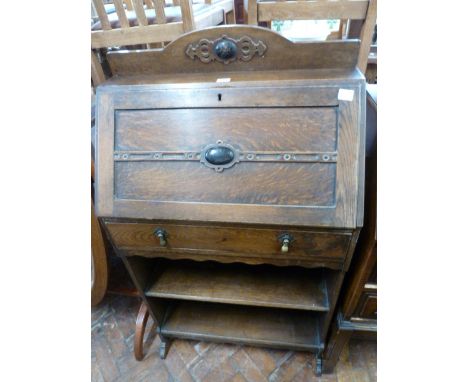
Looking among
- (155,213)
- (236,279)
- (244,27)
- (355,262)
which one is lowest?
(236,279)

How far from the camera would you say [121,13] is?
1.00m

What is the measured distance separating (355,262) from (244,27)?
0.82 metres

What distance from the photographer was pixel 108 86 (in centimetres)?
78

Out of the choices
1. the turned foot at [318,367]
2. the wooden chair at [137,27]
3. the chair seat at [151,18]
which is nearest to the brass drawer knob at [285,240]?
the turned foot at [318,367]

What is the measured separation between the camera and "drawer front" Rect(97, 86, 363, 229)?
27.0 inches

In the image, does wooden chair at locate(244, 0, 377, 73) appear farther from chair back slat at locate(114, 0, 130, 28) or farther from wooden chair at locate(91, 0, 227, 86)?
chair back slat at locate(114, 0, 130, 28)

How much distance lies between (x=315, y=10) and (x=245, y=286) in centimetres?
107

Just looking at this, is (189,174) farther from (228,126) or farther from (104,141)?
(104,141)

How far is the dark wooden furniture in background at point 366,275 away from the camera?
2.44 feet

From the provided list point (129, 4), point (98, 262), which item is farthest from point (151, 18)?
point (98, 262)

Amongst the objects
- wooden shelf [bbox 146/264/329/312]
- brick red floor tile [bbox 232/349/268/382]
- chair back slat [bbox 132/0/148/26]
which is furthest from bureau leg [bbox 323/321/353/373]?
chair back slat [bbox 132/0/148/26]

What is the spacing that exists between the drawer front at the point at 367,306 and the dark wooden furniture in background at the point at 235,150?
91 mm

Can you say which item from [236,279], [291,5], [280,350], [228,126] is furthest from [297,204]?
[280,350]

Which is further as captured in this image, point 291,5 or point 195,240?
point 291,5
